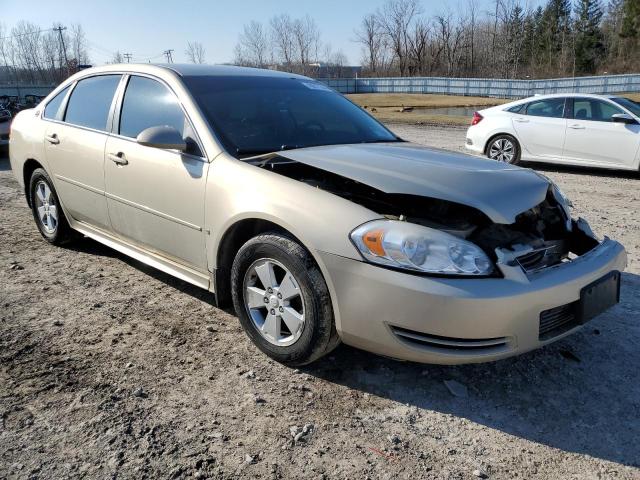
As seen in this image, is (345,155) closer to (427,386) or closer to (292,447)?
(427,386)

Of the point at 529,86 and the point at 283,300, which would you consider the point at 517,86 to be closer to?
the point at 529,86

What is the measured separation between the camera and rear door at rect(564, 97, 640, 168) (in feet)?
29.0

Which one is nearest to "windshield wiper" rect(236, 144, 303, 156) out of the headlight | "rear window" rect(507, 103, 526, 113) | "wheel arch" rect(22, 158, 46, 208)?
the headlight

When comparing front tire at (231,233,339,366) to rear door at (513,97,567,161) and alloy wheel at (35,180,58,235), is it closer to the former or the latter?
alloy wheel at (35,180,58,235)

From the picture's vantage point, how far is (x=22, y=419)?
103 inches

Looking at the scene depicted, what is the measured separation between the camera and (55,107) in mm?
4988

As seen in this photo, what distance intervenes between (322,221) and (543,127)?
8.36m

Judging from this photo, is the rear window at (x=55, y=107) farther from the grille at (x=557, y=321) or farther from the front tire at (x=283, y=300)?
the grille at (x=557, y=321)

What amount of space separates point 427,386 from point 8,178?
29.9 feet

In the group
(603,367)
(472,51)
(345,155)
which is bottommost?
(603,367)

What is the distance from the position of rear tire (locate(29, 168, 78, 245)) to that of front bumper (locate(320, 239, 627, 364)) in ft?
11.2

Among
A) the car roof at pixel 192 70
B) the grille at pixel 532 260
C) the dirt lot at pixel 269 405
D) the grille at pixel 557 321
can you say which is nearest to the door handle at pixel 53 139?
the car roof at pixel 192 70

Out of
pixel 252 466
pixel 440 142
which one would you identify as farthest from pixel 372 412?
pixel 440 142

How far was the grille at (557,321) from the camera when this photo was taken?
2.67m
